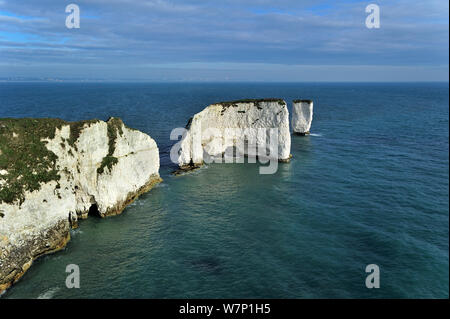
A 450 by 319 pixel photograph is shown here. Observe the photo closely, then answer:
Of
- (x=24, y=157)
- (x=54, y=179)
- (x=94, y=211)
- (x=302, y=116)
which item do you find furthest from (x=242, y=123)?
(x=24, y=157)

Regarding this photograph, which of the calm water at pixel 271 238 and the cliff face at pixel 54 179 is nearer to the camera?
the calm water at pixel 271 238

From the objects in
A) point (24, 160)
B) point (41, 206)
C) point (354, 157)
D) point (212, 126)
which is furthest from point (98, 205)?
point (354, 157)

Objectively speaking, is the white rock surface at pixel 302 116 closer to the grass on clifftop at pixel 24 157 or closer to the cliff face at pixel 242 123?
the cliff face at pixel 242 123

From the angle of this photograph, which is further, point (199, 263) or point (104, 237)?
point (104, 237)

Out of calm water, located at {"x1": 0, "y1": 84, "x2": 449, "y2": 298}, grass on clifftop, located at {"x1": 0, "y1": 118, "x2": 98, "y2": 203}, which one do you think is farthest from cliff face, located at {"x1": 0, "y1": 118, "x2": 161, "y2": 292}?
calm water, located at {"x1": 0, "y1": 84, "x2": 449, "y2": 298}

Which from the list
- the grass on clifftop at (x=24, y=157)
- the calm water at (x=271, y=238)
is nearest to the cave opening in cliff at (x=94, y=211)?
the calm water at (x=271, y=238)

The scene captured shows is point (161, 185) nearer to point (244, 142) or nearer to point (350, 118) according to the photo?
point (244, 142)

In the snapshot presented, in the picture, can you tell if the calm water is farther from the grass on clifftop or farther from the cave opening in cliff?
the grass on clifftop
